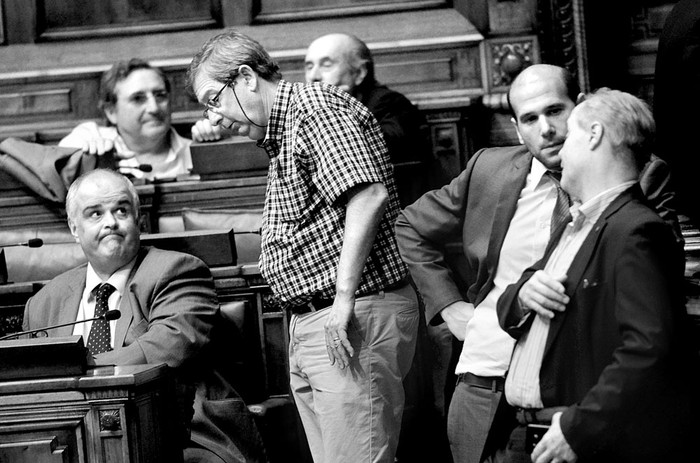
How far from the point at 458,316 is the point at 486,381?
0.68 ft

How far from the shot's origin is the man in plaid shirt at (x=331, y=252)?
2.49m

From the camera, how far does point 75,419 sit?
2.55 m

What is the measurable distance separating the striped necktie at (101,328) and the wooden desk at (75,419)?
0.48m

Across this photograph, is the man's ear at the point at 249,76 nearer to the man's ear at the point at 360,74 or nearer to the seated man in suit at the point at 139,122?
the man's ear at the point at 360,74

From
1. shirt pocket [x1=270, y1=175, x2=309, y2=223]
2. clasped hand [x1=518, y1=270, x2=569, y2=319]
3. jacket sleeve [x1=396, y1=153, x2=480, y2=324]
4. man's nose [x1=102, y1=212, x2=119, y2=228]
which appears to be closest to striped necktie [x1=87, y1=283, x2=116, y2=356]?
man's nose [x1=102, y1=212, x2=119, y2=228]

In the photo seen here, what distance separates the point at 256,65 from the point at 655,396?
137cm

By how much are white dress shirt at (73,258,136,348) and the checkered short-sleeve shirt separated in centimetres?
72

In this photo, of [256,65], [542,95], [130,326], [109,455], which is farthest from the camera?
[130,326]

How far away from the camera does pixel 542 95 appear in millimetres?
2273

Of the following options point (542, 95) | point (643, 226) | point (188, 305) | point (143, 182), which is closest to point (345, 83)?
point (143, 182)

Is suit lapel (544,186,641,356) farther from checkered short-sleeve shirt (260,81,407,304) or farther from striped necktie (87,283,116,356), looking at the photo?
striped necktie (87,283,116,356)

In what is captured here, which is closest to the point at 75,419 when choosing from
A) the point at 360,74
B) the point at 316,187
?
the point at 316,187

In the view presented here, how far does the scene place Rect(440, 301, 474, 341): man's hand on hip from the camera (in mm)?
2428

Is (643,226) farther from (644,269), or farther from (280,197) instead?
(280,197)
